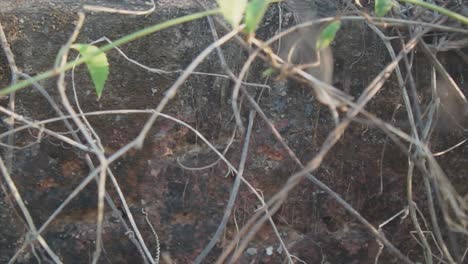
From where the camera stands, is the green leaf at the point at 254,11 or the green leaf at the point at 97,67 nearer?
the green leaf at the point at 254,11

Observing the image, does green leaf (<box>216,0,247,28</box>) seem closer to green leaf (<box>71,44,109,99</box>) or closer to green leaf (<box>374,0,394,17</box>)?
green leaf (<box>71,44,109,99</box>)

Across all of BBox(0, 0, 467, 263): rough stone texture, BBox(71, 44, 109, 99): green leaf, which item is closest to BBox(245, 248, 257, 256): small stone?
BBox(0, 0, 467, 263): rough stone texture

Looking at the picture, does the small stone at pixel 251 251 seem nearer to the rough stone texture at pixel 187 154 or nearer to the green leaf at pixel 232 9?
the rough stone texture at pixel 187 154

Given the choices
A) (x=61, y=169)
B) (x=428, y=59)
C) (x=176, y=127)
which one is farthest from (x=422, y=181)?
(x=61, y=169)

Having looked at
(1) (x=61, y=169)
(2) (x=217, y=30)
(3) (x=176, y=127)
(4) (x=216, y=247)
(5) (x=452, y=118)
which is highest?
(2) (x=217, y=30)

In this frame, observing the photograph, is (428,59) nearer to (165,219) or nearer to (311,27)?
(311,27)

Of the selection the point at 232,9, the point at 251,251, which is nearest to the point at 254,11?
the point at 232,9

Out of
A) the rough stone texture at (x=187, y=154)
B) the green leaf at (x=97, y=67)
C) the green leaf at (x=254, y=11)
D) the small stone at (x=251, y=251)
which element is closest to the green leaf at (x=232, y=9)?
the green leaf at (x=254, y=11)

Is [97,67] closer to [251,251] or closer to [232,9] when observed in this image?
[232,9]
